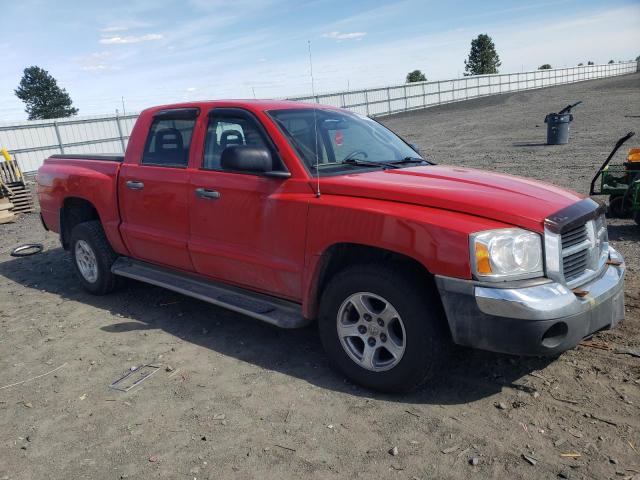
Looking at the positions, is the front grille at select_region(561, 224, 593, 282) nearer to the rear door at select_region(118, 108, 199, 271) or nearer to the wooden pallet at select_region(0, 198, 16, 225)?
the rear door at select_region(118, 108, 199, 271)

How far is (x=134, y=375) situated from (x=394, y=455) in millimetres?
2073

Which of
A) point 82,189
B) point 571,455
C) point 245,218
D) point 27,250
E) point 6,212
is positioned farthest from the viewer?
point 6,212

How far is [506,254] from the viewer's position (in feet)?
9.84

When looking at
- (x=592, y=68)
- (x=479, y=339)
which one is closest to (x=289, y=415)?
(x=479, y=339)

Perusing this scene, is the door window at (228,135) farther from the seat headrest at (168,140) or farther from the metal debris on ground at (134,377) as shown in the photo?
the metal debris on ground at (134,377)

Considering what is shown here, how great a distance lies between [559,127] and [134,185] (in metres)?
14.9

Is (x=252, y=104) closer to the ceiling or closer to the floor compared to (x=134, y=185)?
closer to the ceiling

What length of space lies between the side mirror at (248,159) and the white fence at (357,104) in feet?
54.8

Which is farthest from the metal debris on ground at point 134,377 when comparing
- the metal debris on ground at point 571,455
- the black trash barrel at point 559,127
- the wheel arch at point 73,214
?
the black trash barrel at point 559,127

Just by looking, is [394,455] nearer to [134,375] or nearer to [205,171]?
[134,375]

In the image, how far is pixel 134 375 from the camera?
398 centimetres

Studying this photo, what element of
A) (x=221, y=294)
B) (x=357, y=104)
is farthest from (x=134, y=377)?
(x=357, y=104)

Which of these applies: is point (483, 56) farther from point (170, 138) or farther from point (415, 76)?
point (170, 138)

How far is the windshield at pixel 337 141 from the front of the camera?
4012mm
